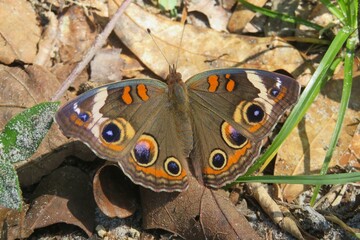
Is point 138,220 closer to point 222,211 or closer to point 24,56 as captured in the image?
point 222,211

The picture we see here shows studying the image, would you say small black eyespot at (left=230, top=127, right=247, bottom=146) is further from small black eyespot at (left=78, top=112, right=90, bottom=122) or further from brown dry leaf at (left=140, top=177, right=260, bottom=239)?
small black eyespot at (left=78, top=112, right=90, bottom=122)

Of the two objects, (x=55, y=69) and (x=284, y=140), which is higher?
(x=284, y=140)

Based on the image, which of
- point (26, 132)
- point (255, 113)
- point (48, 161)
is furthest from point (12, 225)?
point (255, 113)

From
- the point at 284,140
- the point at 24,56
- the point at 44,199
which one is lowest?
the point at 44,199

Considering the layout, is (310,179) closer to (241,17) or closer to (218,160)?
(218,160)

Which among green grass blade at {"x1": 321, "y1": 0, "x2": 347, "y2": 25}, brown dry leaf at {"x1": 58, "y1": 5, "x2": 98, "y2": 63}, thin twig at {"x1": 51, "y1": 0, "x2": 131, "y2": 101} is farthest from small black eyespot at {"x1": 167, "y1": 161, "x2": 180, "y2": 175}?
green grass blade at {"x1": 321, "y1": 0, "x2": 347, "y2": 25}

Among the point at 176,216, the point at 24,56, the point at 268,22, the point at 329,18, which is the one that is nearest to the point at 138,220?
the point at 176,216
